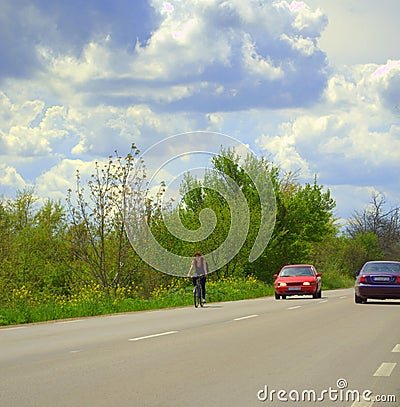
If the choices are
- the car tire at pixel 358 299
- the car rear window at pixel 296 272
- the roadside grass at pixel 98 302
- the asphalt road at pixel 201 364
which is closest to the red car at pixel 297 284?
the car rear window at pixel 296 272

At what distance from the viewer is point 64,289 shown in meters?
44.6

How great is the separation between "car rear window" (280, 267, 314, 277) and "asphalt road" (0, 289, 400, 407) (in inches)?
649

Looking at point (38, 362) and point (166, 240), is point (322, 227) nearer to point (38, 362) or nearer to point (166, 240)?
point (166, 240)

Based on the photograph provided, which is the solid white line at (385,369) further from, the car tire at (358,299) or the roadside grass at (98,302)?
the car tire at (358,299)

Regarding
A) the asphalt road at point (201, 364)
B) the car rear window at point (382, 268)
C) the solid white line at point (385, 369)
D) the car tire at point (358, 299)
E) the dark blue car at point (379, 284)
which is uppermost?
the car rear window at point (382, 268)

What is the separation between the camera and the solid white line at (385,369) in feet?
32.3

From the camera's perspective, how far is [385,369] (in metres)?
10.2

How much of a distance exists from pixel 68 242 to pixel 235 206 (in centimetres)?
2015

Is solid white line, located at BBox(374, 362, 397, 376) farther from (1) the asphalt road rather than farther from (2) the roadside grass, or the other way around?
(2) the roadside grass

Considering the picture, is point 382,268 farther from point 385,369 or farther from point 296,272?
point 385,369

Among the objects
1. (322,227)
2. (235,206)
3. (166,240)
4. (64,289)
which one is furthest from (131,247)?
(322,227)

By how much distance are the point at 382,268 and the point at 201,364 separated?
18.3 meters

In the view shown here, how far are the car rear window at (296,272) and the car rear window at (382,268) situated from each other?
22.2 ft

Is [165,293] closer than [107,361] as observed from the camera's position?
No
